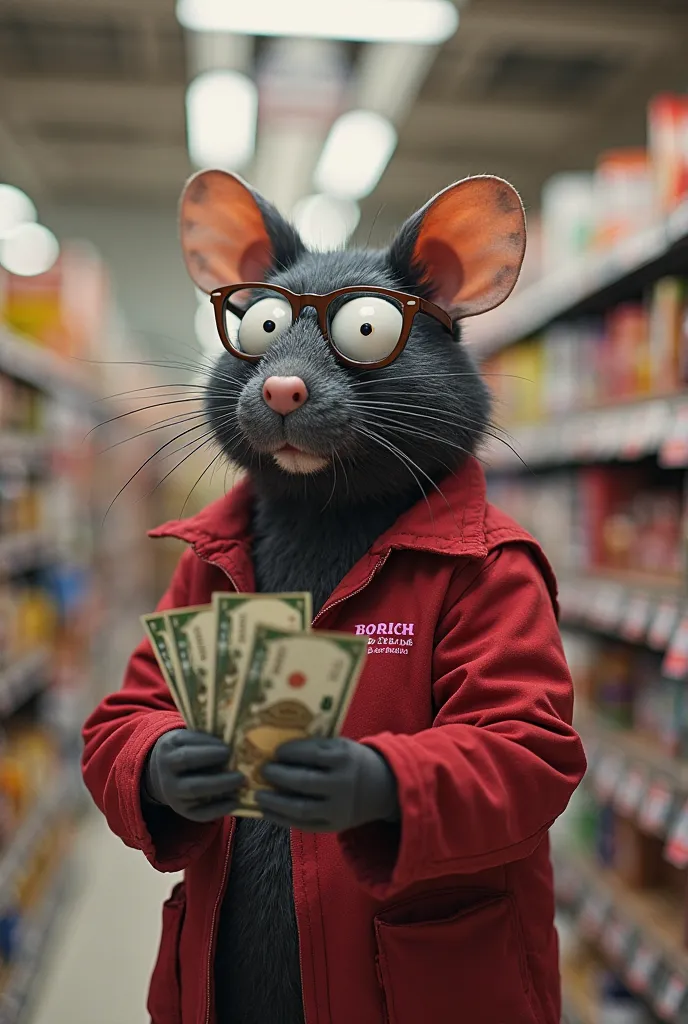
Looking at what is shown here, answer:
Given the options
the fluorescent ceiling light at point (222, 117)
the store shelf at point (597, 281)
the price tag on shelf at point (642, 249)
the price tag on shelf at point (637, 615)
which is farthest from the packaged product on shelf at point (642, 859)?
the fluorescent ceiling light at point (222, 117)

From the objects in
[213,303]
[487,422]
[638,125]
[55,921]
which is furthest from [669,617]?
[638,125]

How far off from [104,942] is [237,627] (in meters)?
3.14

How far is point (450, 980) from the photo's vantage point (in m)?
1.27

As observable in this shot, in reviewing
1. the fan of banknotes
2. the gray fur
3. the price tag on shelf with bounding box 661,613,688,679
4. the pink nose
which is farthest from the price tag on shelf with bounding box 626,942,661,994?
the pink nose

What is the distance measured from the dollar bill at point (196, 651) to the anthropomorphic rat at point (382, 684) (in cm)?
5

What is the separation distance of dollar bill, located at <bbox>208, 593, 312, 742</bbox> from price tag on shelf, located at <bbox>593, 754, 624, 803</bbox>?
1816mm

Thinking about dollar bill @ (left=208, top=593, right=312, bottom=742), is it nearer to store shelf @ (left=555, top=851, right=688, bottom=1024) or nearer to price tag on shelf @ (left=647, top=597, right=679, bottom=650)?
price tag on shelf @ (left=647, top=597, right=679, bottom=650)

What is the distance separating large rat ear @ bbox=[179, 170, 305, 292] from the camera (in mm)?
1551

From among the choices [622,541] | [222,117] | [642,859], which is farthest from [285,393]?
[222,117]

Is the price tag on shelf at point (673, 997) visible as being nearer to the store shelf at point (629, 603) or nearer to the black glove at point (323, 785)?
the store shelf at point (629, 603)

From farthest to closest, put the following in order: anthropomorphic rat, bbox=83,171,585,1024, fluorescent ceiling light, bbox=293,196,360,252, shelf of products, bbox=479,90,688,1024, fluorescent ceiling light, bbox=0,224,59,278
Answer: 1. fluorescent ceiling light, bbox=293,196,360,252
2. fluorescent ceiling light, bbox=0,224,59,278
3. shelf of products, bbox=479,90,688,1024
4. anthropomorphic rat, bbox=83,171,585,1024

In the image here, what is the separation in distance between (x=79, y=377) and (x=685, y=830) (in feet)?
13.5

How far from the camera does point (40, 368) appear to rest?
13.5 ft

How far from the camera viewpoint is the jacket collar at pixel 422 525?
1339 mm
